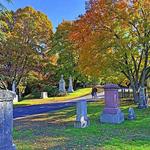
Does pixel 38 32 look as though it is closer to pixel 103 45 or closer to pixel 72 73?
pixel 72 73

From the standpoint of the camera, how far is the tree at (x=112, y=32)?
22.4 metres

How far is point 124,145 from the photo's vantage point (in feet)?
32.8

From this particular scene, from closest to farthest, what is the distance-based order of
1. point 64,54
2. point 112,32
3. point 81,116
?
point 81,116 < point 112,32 < point 64,54

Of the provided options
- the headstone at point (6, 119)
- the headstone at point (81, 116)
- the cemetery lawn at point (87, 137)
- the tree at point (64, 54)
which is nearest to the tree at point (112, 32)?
the headstone at point (81, 116)

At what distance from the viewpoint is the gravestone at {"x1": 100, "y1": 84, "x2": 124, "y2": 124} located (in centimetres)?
1547

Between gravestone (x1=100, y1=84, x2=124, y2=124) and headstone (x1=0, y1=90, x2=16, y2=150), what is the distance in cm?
860

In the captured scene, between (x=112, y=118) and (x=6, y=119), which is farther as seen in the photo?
(x=112, y=118)

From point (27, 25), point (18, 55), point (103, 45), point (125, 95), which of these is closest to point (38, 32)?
point (27, 25)

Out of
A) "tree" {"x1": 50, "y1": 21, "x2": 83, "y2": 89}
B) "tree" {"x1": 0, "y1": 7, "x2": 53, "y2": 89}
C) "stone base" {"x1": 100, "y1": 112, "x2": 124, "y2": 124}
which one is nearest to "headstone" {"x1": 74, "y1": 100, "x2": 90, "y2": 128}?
"stone base" {"x1": 100, "y1": 112, "x2": 124, "y2": 124}

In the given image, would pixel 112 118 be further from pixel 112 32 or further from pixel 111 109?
pixel 112 32

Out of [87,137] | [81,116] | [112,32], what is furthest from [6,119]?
[112,32]

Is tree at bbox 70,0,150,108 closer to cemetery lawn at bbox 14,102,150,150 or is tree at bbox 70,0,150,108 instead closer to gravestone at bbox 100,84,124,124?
gravestone at bbox 100,84,124,124

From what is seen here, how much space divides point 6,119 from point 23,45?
102 feet

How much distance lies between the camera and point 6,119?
24.1 ft
